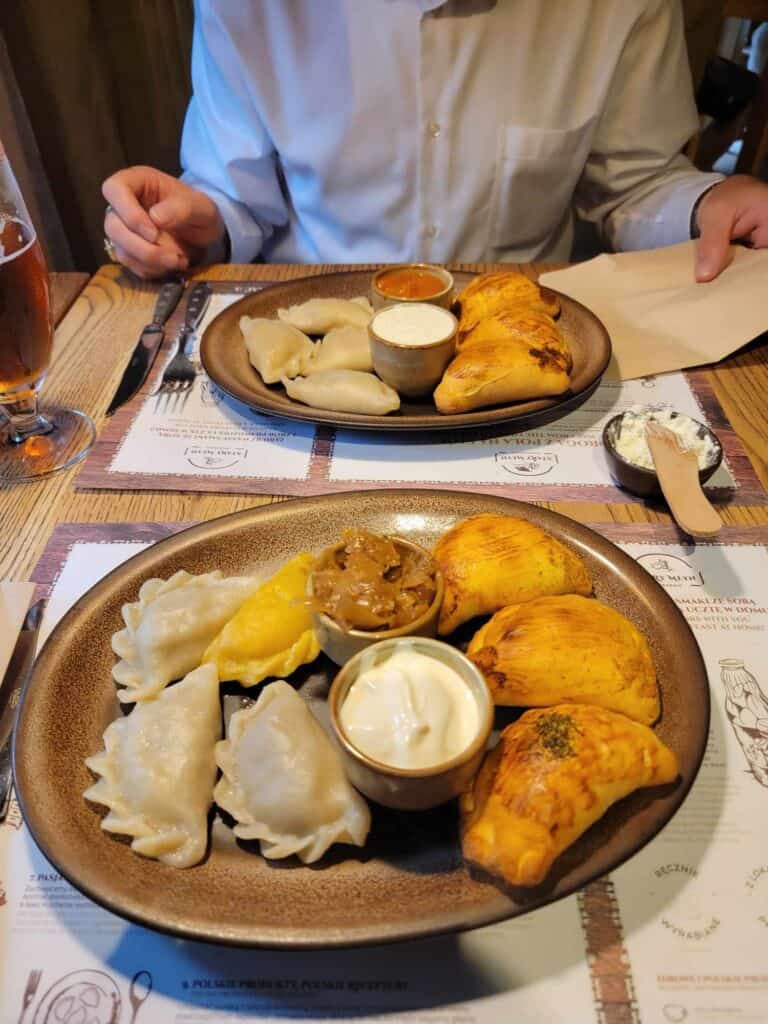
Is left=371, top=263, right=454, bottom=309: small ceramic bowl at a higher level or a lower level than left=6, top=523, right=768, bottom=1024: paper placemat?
higher

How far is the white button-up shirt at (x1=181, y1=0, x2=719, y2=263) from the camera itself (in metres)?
2.13

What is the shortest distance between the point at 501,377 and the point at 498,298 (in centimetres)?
34

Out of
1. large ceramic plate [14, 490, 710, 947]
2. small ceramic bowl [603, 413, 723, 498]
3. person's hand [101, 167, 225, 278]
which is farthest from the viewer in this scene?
person's hand [101, 167, 225, 278]

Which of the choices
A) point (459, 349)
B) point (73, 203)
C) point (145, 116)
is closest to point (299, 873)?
point (459, 349)

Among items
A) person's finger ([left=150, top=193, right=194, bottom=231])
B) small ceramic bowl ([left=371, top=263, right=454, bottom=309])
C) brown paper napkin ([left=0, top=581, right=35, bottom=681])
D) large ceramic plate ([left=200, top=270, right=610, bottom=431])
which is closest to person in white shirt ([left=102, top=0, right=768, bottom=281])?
→ person's finger ([left=150, top=193, right=194, bottom=231])

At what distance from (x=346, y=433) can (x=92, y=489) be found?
21.2 inches

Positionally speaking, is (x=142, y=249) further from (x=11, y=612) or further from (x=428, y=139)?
(x=11, y=612)

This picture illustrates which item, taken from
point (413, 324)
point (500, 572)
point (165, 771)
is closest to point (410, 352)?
point (413, 324)

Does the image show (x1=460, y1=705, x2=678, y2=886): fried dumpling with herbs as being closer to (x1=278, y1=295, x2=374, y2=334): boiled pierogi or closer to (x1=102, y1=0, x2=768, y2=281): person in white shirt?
(x1=278, y1=295, x2=374, y2=334): boiled pierogi

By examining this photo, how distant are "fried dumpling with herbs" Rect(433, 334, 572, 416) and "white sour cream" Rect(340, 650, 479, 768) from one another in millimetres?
732

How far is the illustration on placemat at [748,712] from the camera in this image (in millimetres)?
986

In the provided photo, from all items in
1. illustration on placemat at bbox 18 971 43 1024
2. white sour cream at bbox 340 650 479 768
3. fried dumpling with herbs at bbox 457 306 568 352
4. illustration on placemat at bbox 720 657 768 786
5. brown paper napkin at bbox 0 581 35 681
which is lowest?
illustration on placemat at bbox 720 657 768 786

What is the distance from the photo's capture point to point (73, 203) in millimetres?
3207

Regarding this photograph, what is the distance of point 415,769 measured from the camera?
790mm
